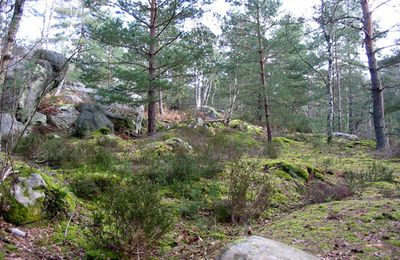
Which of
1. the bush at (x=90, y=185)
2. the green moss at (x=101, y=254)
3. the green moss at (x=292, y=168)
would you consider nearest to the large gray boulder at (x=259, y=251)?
the green moss at (x=101, y=254)

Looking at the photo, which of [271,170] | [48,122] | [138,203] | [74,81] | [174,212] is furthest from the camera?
[74,81]

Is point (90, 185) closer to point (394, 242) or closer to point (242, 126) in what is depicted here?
point (394, 242)

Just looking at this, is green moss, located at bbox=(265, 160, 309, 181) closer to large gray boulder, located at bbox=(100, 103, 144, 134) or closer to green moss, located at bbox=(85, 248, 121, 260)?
green moss, located at bbox=(85, 248, 121, 260)

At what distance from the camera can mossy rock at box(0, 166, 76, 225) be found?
3277 mm

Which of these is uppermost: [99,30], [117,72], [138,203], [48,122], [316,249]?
Result: [99,30]

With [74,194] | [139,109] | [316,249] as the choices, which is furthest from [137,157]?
[139,109]

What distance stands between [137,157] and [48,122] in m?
7.19

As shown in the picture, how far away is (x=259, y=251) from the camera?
2.58m

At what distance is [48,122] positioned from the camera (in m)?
12.8

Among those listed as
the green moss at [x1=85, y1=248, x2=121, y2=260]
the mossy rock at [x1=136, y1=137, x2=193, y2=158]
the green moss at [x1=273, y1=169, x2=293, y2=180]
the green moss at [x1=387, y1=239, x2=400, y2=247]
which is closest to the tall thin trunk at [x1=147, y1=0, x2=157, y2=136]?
the mossy rock at [x1=136, y1=137, x2=193, y2=158]

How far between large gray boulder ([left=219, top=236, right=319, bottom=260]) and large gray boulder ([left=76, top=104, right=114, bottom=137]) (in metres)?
9.92

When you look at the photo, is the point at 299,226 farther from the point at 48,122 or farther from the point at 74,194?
the point at 48,122

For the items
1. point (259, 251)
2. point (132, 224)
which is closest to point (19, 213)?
point (132, 224)

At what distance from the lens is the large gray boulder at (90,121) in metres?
11.9
